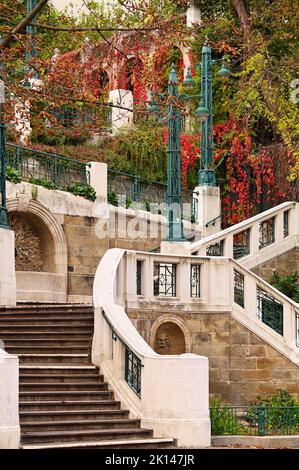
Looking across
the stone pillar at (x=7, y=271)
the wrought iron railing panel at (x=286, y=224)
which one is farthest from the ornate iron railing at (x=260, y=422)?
the wrought iron railing panel at (x=286, y=224)

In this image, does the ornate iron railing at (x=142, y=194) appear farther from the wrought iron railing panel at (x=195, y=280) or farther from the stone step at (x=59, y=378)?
the stone step at (x=59, y=378)

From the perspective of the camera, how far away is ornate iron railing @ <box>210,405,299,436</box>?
20625 mm

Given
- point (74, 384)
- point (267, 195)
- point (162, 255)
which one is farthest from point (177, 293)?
point (267, 195)

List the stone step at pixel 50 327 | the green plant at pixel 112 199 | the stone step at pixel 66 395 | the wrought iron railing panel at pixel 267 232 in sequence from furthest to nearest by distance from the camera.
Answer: the green plant at pixel 112 199, the wrought iron railing panel at pixel 267 232, the stone step at pixel 50 327, the stone step at pixel 66 395

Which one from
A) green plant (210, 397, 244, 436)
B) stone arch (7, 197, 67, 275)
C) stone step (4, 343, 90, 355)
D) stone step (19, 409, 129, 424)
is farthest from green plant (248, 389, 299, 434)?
stone arch (7, 197, 67, 275)

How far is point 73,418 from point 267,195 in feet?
55.1

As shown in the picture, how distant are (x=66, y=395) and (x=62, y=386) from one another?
28cm

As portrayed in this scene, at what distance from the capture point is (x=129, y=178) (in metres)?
35.9

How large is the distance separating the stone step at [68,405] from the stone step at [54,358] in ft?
4.91

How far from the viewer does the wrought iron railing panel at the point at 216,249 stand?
28625mm

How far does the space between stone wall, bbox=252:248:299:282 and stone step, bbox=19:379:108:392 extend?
9.05m

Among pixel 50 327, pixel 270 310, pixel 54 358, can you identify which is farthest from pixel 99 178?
pixel 54 358

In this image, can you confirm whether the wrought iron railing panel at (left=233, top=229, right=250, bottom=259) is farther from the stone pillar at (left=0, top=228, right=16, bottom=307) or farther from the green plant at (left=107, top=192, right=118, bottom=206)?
the stone pillar at (left=0, top=228, right=16, bottom=307)

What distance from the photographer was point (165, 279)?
991 inches
